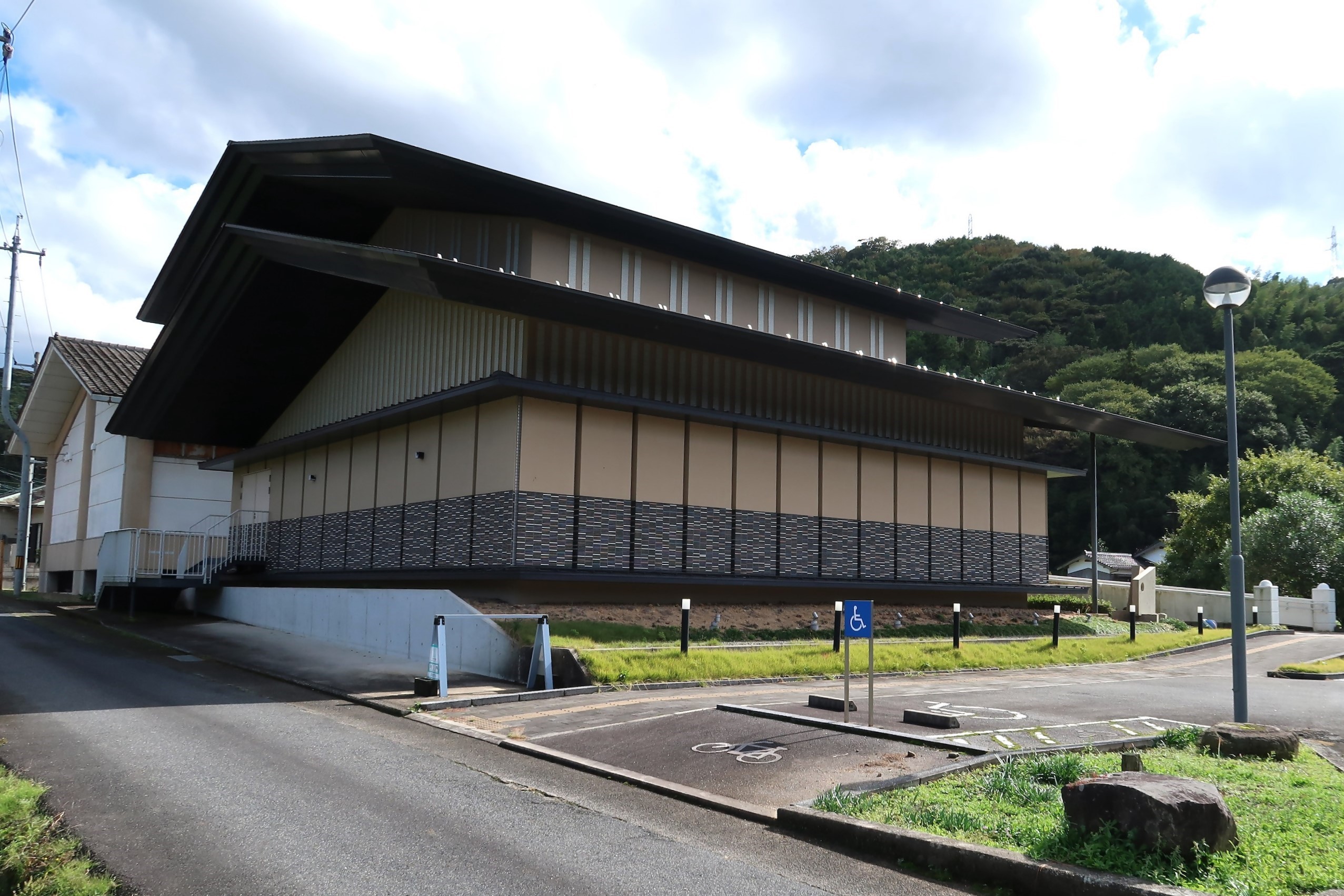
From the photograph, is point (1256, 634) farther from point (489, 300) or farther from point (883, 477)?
point (489, 300)

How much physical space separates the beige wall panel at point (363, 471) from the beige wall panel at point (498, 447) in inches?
190

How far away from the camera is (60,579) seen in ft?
124

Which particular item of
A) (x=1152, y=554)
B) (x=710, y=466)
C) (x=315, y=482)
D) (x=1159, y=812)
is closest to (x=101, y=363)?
(x=315, y=482)

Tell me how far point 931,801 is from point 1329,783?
3.30 meters

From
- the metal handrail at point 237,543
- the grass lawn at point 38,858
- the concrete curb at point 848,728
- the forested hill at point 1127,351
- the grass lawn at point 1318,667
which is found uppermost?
the forested hill at point 1127,351

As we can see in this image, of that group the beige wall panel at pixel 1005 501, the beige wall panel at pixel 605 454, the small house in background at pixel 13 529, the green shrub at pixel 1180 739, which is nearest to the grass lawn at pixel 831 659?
the beige wall panel at pixel 605 454

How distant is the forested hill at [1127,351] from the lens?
68.4m

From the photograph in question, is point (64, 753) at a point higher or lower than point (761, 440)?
lower

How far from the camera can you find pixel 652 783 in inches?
334

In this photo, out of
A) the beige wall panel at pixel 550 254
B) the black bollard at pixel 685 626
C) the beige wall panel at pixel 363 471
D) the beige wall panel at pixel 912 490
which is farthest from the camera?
the beige wall panel at pixel 912 490

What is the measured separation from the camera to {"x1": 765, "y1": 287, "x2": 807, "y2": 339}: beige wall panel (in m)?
24.2

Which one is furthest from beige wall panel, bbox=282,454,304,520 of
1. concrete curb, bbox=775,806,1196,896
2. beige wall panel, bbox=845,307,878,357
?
concrete curb, bbox=775,806,1196,896

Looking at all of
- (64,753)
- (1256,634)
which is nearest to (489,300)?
(64,753)

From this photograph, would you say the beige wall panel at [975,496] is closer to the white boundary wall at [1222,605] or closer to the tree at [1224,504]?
the white boundary wall at [1222,605]
